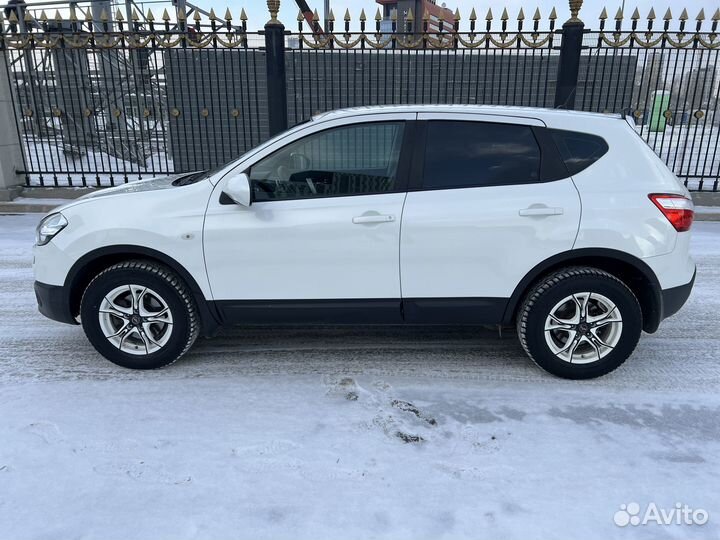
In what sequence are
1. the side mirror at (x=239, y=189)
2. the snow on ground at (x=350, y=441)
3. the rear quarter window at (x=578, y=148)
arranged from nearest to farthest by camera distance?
the snow on ground at (x=350, y=441), the side mirror at (x=239, y=189), the rear quarter window at (x=578, y=148)

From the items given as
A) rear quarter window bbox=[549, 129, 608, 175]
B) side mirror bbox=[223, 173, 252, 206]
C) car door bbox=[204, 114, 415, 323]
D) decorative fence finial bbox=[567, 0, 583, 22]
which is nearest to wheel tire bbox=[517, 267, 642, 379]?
rear quarter window bbox=[549, 129, 608, 175]

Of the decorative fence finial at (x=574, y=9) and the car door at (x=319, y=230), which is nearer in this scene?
the car door at (x=319, y=230)

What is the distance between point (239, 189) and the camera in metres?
3.11

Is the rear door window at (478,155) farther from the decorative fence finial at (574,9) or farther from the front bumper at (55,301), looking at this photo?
the decorative fence finial at (574,9)

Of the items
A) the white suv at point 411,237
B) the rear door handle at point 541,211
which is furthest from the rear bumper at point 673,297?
the rear door handle at point 541,211

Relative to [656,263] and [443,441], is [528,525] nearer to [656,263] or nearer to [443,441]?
[443,441]

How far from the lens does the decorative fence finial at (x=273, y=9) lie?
8070 mm

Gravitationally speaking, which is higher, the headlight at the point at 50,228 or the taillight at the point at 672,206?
the taillight at the point at 672,206

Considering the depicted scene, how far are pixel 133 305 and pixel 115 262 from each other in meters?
0.34

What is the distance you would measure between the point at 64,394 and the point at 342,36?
22.6 ft

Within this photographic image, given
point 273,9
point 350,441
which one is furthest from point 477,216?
point 273,9

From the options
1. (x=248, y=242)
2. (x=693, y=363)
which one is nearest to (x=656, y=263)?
(x=693, y=363)

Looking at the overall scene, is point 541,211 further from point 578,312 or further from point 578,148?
point 578,312

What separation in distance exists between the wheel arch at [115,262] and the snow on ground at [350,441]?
402 mm
